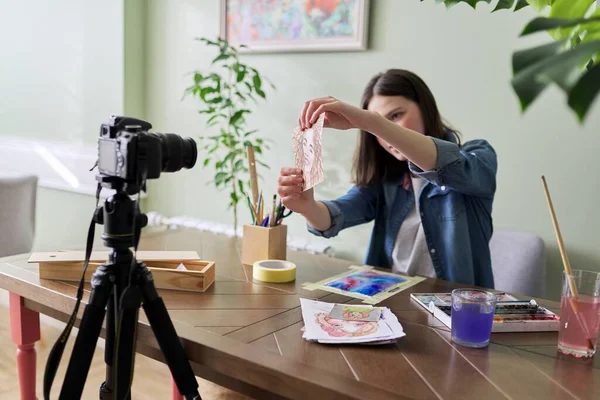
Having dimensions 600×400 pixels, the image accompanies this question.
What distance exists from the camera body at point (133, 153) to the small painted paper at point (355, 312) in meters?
0.42

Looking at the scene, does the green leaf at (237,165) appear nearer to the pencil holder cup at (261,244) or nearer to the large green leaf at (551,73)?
the pencil holder cup at (261,244)

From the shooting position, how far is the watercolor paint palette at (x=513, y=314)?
1075 mm

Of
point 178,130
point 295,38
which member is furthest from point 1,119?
point 295,38

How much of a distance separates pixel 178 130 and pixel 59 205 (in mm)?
955

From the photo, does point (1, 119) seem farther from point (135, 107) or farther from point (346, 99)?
point (346, 99)

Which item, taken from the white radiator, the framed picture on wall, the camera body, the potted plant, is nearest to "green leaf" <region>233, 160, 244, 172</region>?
the potted plant

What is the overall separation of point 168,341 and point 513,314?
0.65 m

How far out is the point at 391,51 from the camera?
2.24 m

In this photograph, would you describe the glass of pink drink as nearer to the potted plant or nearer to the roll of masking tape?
the roll of masking tape

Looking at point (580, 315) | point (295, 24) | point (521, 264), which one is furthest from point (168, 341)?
point (295, 24)

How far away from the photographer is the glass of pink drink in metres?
0.96

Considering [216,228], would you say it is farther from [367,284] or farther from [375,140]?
[367,284]

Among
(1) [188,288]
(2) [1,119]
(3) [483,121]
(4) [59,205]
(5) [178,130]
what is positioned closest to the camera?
(1) [188,288]

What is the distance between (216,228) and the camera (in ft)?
8.86
